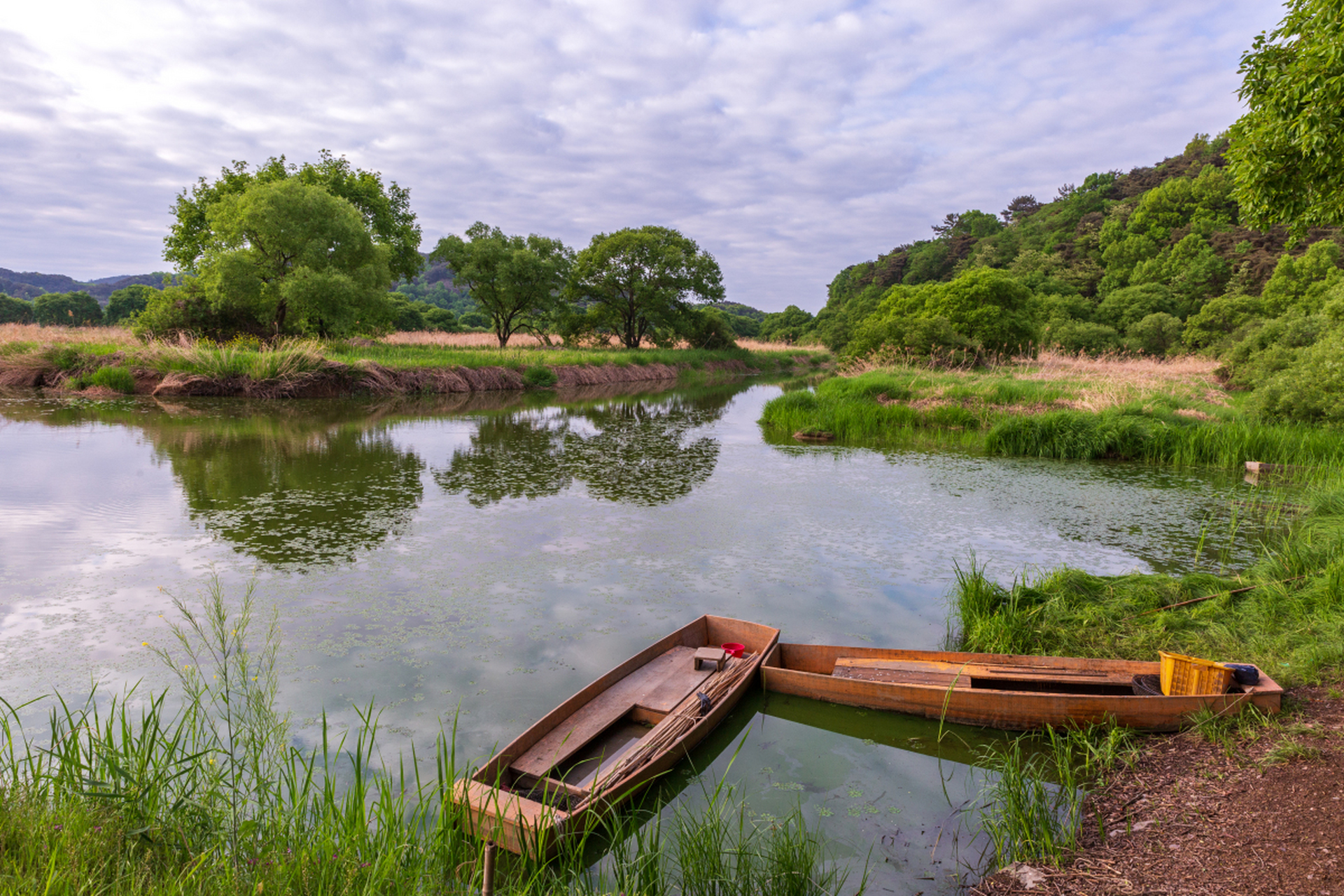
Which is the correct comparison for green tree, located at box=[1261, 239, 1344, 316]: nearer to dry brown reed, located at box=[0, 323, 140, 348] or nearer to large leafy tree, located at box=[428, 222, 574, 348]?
large leafy tree, located at box=[428, 222, 574, 348]

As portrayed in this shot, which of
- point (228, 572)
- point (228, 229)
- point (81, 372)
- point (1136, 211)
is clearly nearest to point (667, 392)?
point (228, 229)

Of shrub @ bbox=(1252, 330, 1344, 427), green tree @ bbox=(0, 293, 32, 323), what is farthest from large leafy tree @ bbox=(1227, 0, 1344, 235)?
green tree @ bbox=(0, 293, 32, 323)

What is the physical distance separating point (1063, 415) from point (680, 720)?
12.5 m

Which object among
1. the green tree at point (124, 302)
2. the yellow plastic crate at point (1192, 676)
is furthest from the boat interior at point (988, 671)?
the green tree at point (124, 302)

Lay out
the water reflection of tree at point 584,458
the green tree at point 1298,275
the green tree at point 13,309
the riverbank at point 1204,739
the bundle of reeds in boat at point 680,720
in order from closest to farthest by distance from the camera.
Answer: the riverbank at point 1204,739 < the bundle of reeds in boat at point 680,720 < the water reflection of tree at point 584,458 < the green tree at point 1298,275 < the green tree at point 13,309

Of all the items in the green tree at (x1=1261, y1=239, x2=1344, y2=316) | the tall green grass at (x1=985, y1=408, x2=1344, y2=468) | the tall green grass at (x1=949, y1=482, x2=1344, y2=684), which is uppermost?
the green tree at (x1=1261, y1=239, x2=1344, y2=316)

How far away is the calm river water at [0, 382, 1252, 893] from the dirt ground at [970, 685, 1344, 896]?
54cm

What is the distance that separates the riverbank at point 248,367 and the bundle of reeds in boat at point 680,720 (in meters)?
19.4

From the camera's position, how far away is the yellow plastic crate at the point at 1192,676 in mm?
3736

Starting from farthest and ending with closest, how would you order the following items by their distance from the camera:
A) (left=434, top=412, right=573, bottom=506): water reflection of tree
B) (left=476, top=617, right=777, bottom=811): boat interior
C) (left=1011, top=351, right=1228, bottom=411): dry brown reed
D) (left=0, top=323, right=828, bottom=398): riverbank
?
(left=0, top=323, right=828, bottom=398): riverbank → (left=1011, top=351, right=1228, bottom=411): dry brown reed → (left=434, top=412, right=573, bottom=506): water reflection of tree → (left=476, top=617, right=777, bottom=811): boat interior

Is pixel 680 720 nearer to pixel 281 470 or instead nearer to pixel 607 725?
pixel 607 725

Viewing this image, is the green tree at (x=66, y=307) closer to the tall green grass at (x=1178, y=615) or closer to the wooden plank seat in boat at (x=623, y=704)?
the wooden plank seat in boat at (x=623, y=704)

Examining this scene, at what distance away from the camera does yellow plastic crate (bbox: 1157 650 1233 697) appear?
374cm

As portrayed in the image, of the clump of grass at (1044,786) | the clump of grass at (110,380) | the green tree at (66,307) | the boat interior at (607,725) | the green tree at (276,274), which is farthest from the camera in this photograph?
the green tree at (66,307)
